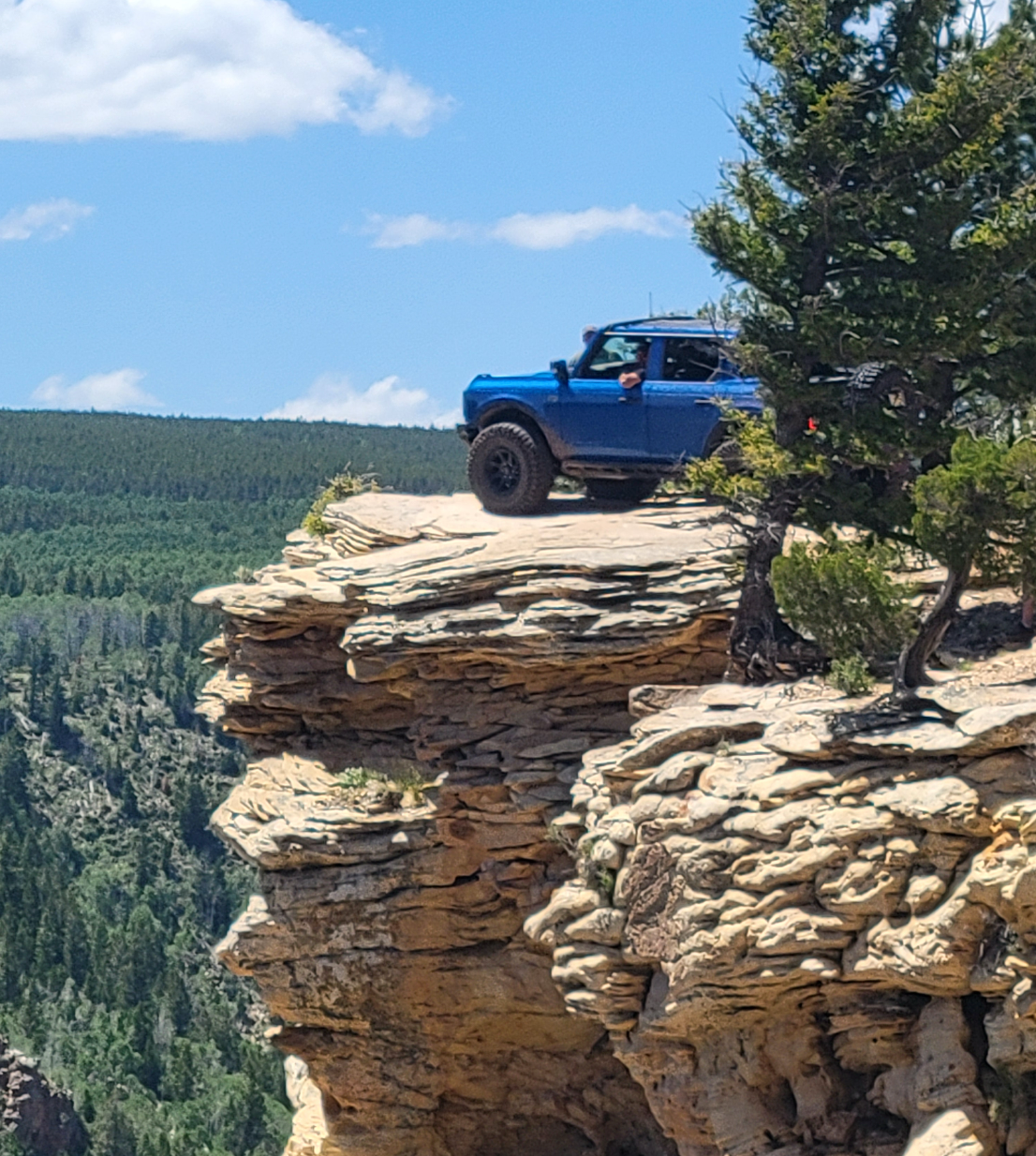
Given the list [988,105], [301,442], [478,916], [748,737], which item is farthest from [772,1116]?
[301,442]

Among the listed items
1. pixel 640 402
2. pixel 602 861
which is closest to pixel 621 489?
pixel 640 402

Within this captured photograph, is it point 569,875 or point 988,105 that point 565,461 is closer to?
point 569,875

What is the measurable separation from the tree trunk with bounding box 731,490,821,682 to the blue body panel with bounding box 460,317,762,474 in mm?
2388

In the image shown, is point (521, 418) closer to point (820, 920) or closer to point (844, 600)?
point (844, 600)

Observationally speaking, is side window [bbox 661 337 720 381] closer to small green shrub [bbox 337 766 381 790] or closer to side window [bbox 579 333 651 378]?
side window [bbox 579 333 651 378]

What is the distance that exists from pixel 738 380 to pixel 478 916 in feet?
26.1

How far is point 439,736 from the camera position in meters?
25.0

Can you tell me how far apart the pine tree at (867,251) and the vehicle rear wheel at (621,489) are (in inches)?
171

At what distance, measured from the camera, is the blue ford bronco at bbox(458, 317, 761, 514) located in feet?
82.0

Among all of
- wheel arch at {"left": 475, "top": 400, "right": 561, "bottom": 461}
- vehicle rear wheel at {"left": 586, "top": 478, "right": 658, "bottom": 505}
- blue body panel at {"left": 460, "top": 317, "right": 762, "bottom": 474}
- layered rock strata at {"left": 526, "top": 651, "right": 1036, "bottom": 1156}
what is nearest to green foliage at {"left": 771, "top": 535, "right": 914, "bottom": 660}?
layered rock strata at {"left": 526, "top": 651, "right": 1036, "bottom": 1156}

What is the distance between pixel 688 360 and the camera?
82.6 ft

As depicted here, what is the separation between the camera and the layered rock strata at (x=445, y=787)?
23.7 meters

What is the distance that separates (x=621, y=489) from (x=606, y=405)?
221 centimetres

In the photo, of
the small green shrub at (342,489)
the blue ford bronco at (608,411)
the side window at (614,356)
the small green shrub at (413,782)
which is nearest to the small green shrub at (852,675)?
the blue ford bronco at (608,411)
